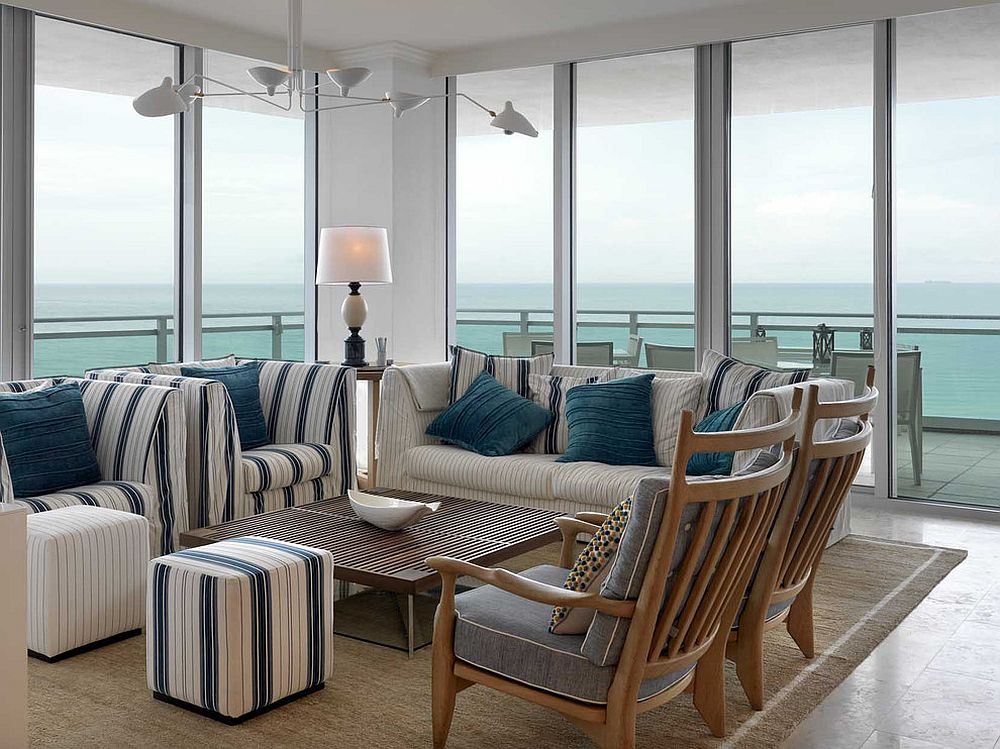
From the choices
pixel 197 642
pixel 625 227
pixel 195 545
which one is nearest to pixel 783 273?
pixel 625 227

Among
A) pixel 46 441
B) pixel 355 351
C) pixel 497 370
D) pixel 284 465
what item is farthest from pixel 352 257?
pixel 46 441

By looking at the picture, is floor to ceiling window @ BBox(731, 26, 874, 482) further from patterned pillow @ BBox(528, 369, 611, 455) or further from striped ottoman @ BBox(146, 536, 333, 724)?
striped ottoman @ BBox(146, 536, 333, 724)

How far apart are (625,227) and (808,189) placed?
1.18 meters

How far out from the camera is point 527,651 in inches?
97.1

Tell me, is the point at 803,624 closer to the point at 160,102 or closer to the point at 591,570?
the point at 591,570

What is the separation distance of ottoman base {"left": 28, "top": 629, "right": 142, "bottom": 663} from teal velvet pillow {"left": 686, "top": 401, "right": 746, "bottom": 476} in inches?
92.1

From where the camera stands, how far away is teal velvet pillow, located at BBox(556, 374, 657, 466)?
16.0ft

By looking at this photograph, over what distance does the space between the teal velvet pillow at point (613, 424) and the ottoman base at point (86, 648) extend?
7.14ft

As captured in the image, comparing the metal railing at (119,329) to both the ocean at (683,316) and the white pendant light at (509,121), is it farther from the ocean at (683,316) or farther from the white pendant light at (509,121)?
the white pendant light at (509,121)

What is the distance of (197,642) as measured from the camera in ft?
9.50

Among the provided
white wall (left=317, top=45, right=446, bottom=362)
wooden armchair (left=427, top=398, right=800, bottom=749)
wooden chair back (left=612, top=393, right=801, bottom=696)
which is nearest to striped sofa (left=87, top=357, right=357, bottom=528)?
white wall (left=317, top=45, right=446, bottom=362)

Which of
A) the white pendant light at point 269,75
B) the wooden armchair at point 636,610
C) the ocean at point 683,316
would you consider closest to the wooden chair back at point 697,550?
the wooden armchair at point 636,610

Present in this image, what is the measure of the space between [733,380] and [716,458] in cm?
53

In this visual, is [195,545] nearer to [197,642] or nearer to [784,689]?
[197,642]
